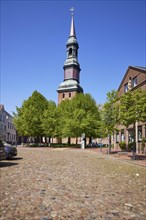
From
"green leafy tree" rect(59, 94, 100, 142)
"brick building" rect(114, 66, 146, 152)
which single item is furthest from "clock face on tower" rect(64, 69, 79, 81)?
"brick building" rect(114, 66, 146, 152)

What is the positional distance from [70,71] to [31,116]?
34.7 meters

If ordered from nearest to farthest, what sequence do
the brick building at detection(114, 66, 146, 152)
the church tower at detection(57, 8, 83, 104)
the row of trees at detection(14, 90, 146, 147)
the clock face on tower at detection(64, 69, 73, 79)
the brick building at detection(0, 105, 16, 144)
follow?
the brick building at detection(114, 66, 146, 152) → the row of trees at detection(14, 90, 146, 147) → the brick building at detection(0, 105, 16, 144) → the church tower at detection(57, 8, 83, 104) → the clock face on tower at detection(64, 69, 73, 79)

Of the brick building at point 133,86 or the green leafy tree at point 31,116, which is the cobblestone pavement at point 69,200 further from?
the green leafy tree at point 31,116

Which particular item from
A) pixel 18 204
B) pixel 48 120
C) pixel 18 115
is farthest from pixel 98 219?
pixel 18 115

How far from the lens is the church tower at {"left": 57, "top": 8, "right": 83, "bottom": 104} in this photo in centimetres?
8019

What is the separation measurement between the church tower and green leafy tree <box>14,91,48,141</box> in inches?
917

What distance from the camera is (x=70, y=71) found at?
81.9m

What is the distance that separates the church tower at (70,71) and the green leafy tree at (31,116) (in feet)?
76.4

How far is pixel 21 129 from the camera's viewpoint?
170 feet

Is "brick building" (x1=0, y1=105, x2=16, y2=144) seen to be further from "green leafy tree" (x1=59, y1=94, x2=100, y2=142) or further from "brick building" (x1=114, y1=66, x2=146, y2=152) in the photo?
"brick building" (x1=114, y1=66, x2=146, y2=152)

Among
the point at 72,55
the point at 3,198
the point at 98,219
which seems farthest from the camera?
the point at 72,55

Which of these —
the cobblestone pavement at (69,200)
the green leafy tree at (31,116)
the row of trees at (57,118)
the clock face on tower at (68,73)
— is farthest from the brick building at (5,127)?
the cobblestone pavement at (69,200)

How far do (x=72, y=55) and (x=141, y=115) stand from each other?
6365 cm

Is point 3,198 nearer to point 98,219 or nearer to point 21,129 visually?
point 98,219
